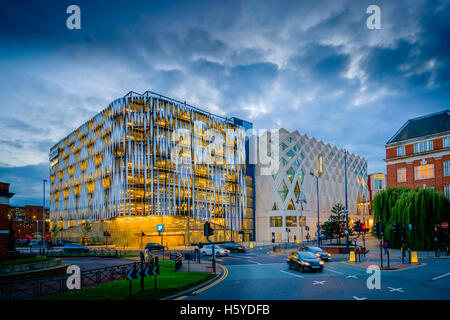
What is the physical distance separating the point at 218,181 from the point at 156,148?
1663cm

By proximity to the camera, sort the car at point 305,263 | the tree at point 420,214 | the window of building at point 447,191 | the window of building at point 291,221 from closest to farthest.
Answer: the car at point 305,263, the tree at point 420,214, the window of building at point 447,191, the window of building at point 291,221

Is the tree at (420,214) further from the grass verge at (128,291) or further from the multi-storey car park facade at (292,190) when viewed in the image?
the multi-storey car park facade at (292,190)

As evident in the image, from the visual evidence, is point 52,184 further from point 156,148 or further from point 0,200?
point 0,200

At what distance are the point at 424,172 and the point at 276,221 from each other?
111 feet

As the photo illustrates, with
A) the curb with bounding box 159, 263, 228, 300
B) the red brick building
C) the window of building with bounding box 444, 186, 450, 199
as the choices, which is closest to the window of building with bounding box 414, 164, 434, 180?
the red brick building

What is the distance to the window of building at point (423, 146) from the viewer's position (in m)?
49.3

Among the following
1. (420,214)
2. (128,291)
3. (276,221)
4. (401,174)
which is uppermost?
(401,174)

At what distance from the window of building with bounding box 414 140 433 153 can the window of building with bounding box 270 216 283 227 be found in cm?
3292

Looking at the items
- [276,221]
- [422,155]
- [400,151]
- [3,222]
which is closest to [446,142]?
[422,155]

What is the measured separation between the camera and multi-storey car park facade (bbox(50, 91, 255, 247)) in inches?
2379

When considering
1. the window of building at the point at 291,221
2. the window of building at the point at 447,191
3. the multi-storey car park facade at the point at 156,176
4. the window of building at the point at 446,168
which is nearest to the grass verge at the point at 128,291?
the multi-storey car park facade at the point at 156,176

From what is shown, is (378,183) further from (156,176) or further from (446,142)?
(156,176)

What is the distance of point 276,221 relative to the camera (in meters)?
75.9

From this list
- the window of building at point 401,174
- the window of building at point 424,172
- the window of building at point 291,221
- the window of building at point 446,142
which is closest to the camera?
the window of building at point 446,142
